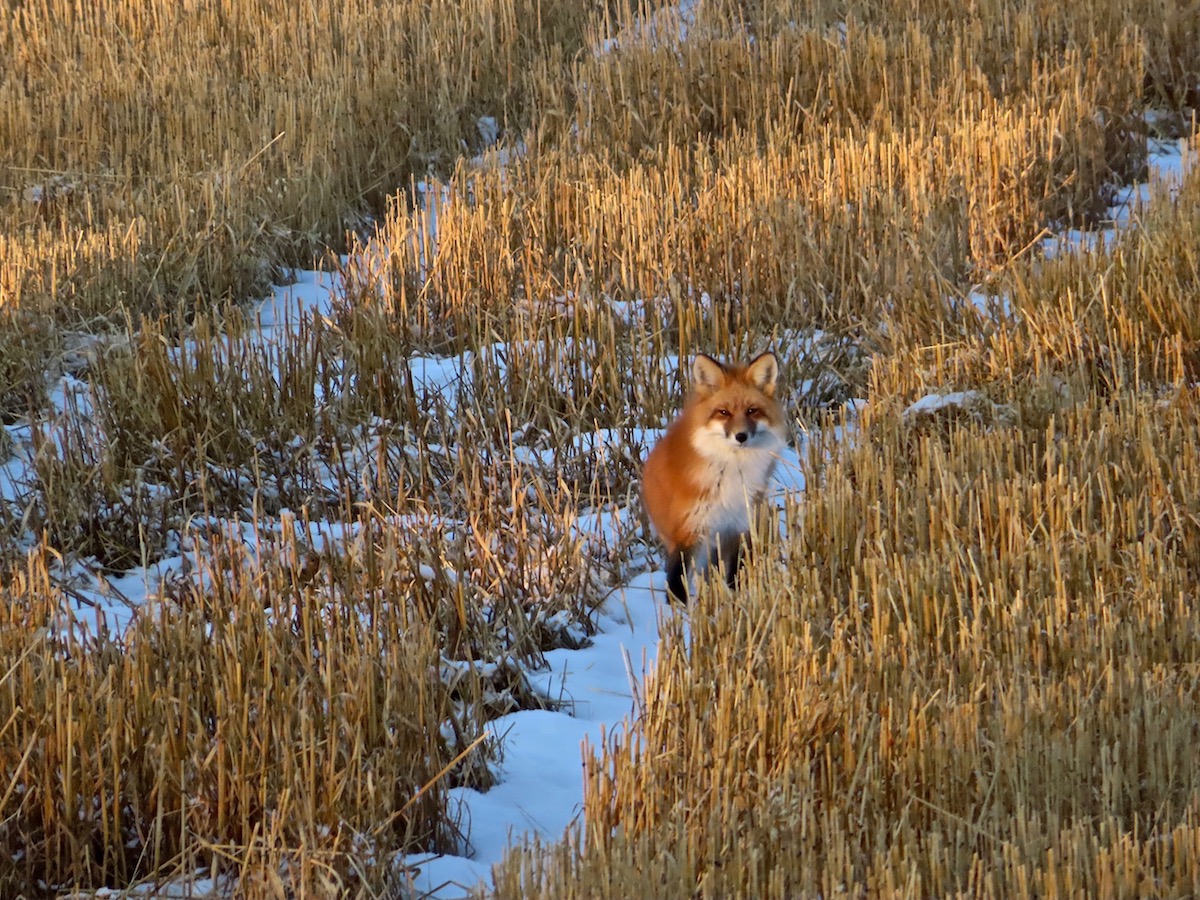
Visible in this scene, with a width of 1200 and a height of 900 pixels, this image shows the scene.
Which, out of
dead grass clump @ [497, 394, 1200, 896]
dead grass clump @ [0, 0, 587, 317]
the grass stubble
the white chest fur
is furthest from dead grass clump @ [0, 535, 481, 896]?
dead grass clump @ [0, 0, 587, 317]

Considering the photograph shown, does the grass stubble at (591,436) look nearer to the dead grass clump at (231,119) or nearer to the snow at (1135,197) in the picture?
the dead grass clump at (231,119)

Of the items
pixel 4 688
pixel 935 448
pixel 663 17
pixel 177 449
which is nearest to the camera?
pixel 4 688

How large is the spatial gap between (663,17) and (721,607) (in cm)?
853

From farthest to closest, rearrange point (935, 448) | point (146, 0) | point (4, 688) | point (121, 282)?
1. point (146, 0)
2. point (121, 282)
3. point (935, 448)
4. point (4, 688)

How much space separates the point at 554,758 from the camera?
3900 millimetres

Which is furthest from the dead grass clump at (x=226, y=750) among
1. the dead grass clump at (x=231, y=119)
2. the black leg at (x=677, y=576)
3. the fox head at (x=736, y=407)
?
the dead grass clump at (x=231, y=119)

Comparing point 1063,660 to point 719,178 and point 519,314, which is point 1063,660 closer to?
point 519,314

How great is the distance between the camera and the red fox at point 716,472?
4.81 metres

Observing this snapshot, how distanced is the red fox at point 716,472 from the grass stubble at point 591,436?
247mm

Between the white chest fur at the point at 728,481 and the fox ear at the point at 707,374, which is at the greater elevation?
the fox ear at the point at 707,374

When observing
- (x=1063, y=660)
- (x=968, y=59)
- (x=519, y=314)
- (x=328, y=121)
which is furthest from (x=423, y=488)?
(x=968, y=59)

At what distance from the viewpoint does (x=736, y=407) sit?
4941 mm

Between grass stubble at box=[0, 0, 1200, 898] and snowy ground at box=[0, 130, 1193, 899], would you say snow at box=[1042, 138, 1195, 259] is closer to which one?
grass stubble at box=[0, 0, 1200, 898]

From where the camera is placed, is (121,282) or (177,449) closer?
(177,449)
